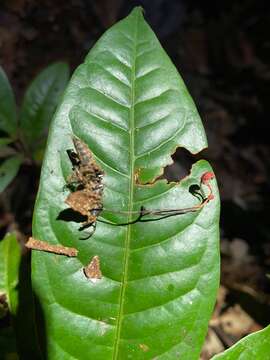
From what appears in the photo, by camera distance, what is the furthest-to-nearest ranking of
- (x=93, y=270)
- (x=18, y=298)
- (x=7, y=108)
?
(x=7, y=108) < (x=18, y=298) < (x=93, y=270)

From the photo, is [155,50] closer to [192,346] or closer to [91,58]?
[91,58]

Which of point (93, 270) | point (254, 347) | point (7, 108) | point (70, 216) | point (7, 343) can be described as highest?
point (7, 108)

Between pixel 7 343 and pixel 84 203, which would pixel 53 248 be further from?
pixel 7 343

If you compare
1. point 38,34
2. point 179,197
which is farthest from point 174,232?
point 38,34

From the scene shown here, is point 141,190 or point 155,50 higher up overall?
point 155,50

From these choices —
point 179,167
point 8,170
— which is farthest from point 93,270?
point 179,167

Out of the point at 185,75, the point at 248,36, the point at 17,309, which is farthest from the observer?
the point at 248,36
